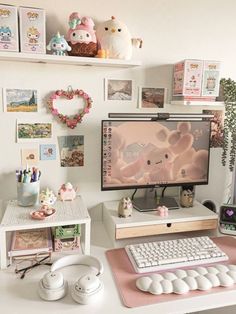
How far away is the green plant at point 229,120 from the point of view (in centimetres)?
145

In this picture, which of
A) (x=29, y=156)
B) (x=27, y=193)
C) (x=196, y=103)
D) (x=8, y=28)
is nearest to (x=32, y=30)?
(x=8, y=28)

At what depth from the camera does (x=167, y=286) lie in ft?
3.07

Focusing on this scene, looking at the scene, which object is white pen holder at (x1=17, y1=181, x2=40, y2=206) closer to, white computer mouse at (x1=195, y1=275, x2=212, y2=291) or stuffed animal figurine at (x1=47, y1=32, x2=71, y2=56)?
stuffed animal figurine at (x1=47, y1=32, x2=71, y2=56)

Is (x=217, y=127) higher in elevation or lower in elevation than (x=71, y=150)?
higher

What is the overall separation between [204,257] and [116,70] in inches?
35.9

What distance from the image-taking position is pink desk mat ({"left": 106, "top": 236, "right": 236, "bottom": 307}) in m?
0.91

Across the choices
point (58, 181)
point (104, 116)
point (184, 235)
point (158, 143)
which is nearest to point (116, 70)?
point (104, 116)

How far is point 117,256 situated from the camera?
1168 millimetres

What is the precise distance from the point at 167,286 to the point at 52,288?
0.36 m

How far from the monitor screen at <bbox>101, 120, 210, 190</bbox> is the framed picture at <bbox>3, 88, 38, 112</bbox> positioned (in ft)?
1.12

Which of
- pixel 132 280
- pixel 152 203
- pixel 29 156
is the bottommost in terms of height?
pixel 132 280

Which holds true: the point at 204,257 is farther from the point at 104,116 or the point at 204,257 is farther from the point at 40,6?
the point at 40,6

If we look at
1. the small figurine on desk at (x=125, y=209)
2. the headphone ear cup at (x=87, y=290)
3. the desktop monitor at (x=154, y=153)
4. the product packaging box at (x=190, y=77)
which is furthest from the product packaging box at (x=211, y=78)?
the headphone ear cup at (x=87, y=290)

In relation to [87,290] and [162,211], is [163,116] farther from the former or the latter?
[87,290]
